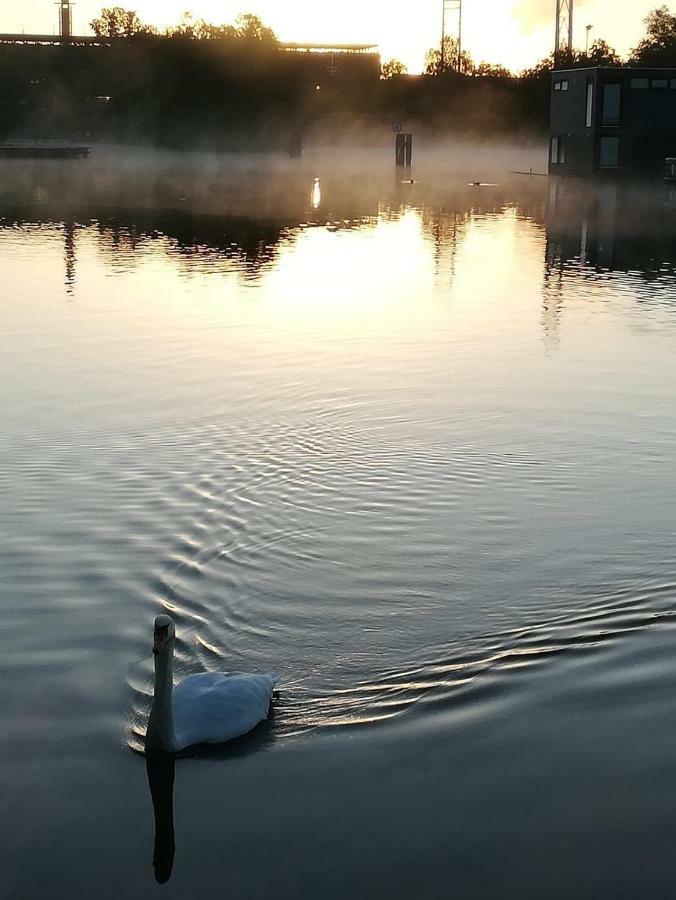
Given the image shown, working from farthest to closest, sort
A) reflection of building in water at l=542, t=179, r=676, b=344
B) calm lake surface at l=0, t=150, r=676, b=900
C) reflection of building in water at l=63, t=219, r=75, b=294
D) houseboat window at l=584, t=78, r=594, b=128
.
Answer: houseboat window at l=584, t=78, r=594, b=128 < reflection of building in water at l=542, t=179, r=676, b=344 < reflection of building in water at l=63, t=219, r=75, b=294 < calm lake surface at l=0, t=150, r=676, b=900

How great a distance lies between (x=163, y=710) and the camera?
30.3ft

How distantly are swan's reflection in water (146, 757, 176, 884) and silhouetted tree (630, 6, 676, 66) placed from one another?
572ft

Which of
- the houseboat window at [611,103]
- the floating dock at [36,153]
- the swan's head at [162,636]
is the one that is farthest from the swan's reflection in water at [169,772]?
the floating dock at [36,153]

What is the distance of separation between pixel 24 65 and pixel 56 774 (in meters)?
182

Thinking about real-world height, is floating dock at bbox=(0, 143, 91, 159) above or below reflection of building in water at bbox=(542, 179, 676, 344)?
above

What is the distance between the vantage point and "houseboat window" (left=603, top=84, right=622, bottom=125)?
309ft

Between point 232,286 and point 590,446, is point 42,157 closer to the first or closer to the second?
point 232,286

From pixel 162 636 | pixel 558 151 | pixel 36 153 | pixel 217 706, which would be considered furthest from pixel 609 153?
pixel 162 636

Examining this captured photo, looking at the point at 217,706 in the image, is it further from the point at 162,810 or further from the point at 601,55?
the point at 601,55

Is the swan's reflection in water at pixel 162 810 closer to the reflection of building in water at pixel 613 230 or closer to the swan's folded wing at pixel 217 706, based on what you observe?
the swan's folded wing at pixel 217 706

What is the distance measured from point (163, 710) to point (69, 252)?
3662 centimetres

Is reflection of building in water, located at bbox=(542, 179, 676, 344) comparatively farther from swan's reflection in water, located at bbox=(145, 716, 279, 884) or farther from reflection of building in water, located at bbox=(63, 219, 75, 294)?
swan's reflection in water, located at bbox=(145, 716, 279, 884)

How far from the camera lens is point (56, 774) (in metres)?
9.29

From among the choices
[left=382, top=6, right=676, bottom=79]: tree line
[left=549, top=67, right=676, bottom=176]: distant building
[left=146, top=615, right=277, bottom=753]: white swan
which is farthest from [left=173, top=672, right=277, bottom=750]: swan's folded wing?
[left=382, top=6, right=676, bottom=79]: tree line
